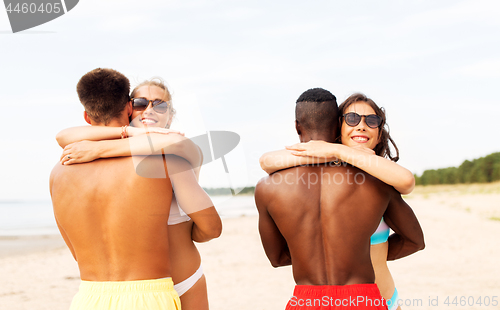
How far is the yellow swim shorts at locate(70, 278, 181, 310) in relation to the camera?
2193mm

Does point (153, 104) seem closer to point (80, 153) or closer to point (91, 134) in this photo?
point (91, 134)

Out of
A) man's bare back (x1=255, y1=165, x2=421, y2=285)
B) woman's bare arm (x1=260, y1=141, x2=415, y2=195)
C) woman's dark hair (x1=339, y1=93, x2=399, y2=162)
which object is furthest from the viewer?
woman's dark hair (x1=339, y1=93, x2=399, y2=162)

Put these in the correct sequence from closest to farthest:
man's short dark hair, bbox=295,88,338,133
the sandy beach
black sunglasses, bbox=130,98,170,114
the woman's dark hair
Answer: man's short dark hair, bbox=295,88,338,133, the woman's dark hair, black sunglasses, bbox=130,98,170,114, the sandy beach

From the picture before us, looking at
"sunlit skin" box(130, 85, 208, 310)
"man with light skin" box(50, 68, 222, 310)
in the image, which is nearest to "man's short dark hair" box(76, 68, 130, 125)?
"man with light skin" box(50, 68, 222, 310)

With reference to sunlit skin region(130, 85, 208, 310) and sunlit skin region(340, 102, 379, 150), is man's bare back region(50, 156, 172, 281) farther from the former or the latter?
sunlit skin region(340, 102, 379, 150)

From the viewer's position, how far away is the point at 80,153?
87.0 inches

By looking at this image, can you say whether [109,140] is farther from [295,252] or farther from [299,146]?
[295,252]

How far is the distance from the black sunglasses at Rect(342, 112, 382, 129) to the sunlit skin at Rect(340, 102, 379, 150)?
2 cm

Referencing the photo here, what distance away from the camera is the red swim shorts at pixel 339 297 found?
219cm

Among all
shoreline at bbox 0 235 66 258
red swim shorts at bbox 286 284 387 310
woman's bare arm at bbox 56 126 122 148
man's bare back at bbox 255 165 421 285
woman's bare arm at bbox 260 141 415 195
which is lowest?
shoreline at bbox 0 235 66 258

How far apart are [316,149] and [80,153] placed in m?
1.31

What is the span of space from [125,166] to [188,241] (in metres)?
0.66

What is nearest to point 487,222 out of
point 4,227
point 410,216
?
point 410,216

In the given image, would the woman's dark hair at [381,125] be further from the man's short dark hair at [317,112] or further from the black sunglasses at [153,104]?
the black sunglasses at [153,104]
